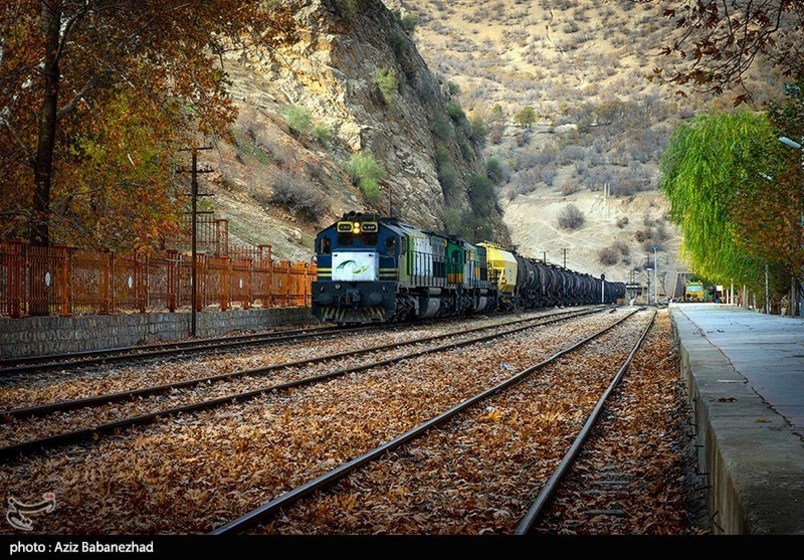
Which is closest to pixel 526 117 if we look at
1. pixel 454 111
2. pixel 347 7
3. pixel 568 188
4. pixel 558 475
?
pixel 568 188

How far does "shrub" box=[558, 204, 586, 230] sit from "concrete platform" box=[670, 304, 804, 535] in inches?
5359

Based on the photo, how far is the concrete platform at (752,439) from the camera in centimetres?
560

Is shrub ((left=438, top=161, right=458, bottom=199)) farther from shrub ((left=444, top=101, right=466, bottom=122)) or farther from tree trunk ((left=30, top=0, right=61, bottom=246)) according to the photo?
tree trunk ((left=30, top=0, right=61, bottom=246))

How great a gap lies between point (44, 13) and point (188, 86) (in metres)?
4.98

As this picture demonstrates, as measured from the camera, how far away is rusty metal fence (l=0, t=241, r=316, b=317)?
73.5 feet

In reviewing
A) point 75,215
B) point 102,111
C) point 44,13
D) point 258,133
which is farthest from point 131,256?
point 258,133

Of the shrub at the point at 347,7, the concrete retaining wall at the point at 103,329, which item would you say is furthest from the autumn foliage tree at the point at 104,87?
the shrub at the point at 347,7

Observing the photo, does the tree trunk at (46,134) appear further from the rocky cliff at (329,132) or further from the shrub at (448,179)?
the shrub at (448,179)

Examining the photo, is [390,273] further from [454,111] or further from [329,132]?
[454,111]

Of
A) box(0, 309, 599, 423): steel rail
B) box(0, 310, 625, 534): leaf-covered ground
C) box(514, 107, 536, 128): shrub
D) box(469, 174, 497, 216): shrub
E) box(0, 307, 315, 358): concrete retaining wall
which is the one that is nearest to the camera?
box(0, 310, 625, 534): leaf-covered ground

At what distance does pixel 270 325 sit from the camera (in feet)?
121

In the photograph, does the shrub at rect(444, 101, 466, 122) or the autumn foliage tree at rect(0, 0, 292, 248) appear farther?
the shrub at rect(444, 101, 466, 122)

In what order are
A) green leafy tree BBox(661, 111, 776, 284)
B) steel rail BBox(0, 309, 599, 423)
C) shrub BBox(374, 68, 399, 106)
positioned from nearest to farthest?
steel rail BBox(0, 309, 599, 423)
green leafy tree BBox(661, 111, 776, 284)
shrub BBox(374, 68, 399, 106)

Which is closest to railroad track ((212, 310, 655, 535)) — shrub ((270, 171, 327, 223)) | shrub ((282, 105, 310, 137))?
shrub ((270, 171, 327, 223))
